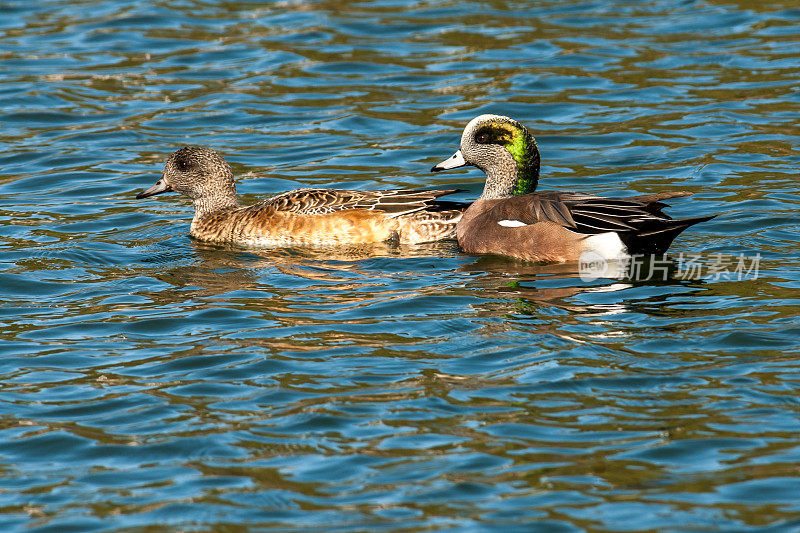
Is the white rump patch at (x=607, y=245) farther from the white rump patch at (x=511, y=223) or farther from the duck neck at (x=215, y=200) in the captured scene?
the duck neck at (x=215, y=200)

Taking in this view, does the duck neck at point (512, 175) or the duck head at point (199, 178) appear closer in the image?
the duck neck at point (512, 175)

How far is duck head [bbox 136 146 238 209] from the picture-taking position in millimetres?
9664

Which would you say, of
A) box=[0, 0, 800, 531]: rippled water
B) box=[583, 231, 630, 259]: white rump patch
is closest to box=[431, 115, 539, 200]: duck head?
box=[0, 0, 800, 531]: rippled water

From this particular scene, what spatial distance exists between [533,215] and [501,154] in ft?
2.95

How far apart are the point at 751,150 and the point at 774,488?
6.50 m

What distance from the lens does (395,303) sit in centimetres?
742

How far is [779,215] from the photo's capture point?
887 cm

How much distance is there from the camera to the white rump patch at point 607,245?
7934mm

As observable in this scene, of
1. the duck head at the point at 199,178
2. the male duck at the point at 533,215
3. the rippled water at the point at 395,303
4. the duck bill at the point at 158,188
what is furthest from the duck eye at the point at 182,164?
the male duck at the point at 533,215

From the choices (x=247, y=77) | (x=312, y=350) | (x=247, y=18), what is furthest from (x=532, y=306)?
(x=247, y=18)

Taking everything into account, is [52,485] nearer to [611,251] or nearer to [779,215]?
[611,251]

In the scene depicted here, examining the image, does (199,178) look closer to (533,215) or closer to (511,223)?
(511,223)

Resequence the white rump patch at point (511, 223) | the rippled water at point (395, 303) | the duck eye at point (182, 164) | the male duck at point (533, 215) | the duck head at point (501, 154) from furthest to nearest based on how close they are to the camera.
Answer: the duck eye at point (182, 164), the duck head at point (501, 154), the white rump patch at point (511, 223), the male duck at point (533, 215), the rippled water at point (395, 303)

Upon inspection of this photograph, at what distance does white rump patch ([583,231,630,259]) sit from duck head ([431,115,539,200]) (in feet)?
3.99
